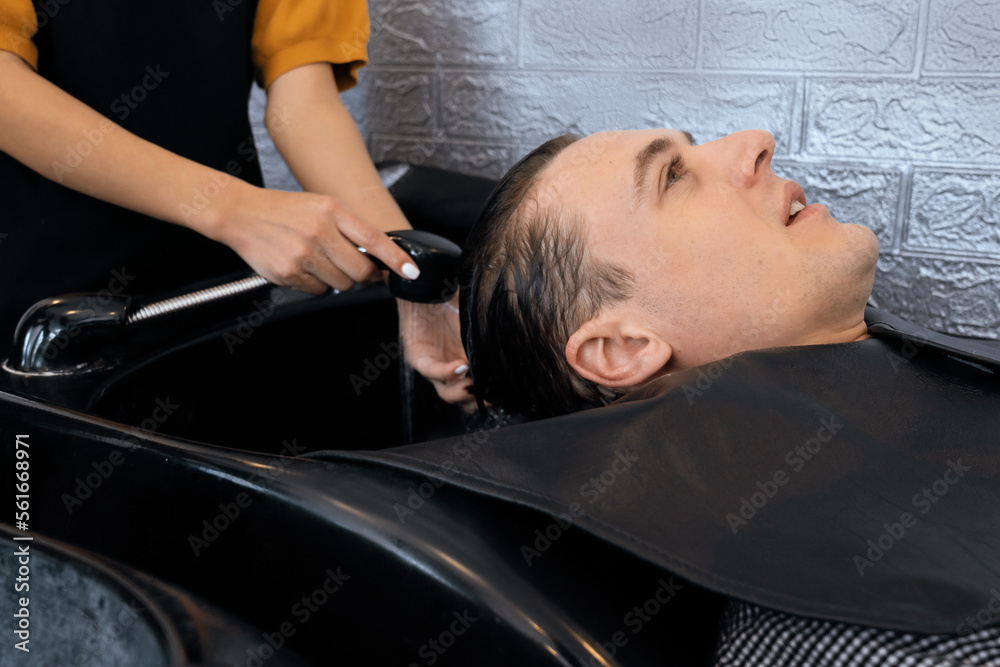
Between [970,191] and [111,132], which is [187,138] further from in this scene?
[970,191]

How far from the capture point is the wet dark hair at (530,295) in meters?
0.94

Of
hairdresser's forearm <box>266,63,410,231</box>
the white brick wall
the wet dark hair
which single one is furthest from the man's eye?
the white brick wall

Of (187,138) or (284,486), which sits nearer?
(284,486)

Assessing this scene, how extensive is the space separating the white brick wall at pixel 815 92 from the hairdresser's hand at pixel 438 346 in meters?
0.78

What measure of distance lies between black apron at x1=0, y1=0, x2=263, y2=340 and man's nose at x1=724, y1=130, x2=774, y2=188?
65 centimetres

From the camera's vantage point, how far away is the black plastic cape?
517 mm

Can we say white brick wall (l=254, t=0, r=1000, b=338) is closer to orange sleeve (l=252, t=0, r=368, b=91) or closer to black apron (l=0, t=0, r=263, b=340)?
orange sleeve (l=252, t=0, r=368, b=91)

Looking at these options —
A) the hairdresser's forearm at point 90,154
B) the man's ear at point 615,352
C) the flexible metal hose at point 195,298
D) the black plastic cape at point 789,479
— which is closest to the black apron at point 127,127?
the hairdresser's forearm at point 90,154

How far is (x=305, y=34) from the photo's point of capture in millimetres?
1328

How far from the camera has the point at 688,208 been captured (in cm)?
90

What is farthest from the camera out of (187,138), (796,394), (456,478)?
(187,138)

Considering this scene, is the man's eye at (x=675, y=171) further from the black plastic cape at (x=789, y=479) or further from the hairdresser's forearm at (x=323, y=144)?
the hairdresser's forearm at (x=323, y=144)

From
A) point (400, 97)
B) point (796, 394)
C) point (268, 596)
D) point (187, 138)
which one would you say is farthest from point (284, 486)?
point (400, 97)

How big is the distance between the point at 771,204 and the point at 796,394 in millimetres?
270
